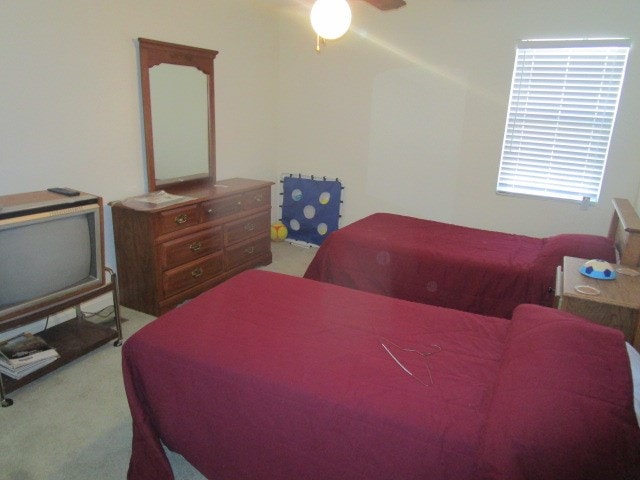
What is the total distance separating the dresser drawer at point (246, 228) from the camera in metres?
3.73

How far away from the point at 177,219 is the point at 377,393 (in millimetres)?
2237

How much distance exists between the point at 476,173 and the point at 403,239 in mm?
1391

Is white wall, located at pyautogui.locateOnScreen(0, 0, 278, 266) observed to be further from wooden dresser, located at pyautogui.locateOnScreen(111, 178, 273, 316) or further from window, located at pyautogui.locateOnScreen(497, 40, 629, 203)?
window, located at pyautogui.locateOnScreen(497, 40, 629, 203)

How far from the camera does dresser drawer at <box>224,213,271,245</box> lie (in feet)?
12.3

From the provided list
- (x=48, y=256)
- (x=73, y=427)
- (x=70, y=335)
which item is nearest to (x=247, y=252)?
(x=70, y=335)

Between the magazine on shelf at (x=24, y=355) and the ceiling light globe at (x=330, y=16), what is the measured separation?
240 cm

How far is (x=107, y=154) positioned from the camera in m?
3.16

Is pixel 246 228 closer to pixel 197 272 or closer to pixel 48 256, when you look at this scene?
pixel 197 272

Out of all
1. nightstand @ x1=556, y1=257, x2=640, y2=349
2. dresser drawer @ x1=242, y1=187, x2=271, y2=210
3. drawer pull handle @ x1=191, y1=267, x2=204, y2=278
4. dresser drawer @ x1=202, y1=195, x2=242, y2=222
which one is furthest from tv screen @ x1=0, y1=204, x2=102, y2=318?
nightstand @ x1=556, y1=257, x2=640, y2=349

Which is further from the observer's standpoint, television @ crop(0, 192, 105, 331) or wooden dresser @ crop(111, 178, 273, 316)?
wooden dresser @ crop(111, 178, 273, 316)

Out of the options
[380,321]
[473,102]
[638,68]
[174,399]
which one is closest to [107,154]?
[174,399]

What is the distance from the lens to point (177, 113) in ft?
11.9

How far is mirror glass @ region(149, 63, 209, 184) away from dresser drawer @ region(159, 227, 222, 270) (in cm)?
60

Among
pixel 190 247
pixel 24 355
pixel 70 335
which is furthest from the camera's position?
pixel 190 247
